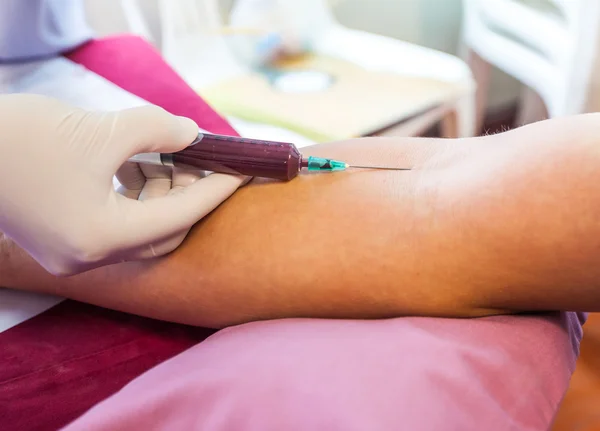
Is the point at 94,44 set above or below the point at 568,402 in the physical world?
above

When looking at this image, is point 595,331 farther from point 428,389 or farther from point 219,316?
point 219,316

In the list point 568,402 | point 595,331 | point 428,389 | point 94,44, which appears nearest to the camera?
point 428,389

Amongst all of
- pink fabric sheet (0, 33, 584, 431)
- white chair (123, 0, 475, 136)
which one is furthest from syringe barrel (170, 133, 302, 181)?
white chair (123, 0, 475, 136)

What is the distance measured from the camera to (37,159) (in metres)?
0.60

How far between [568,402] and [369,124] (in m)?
0.87

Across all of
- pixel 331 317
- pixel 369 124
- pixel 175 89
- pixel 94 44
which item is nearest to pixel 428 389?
pixel 331 317

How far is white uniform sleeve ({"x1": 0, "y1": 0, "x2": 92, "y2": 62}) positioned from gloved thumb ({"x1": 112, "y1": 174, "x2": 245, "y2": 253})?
0.68 meters

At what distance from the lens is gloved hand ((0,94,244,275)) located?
1.96ft

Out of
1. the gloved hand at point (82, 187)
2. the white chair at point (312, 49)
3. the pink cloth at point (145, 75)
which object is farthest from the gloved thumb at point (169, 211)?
the white chair at point (312, 49)

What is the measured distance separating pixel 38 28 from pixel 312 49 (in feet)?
2.80

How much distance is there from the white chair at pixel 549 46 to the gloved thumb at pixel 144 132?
1.44 m

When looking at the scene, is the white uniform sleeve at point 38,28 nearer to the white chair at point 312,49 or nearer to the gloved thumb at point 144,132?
the white chair at point 312,49

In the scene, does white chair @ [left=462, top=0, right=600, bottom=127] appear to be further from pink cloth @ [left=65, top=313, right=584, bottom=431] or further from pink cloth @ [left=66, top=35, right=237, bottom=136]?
pink cloth @ [left=65, top=313, right=584, bottom=431]

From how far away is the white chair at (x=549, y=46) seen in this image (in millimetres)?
1677
